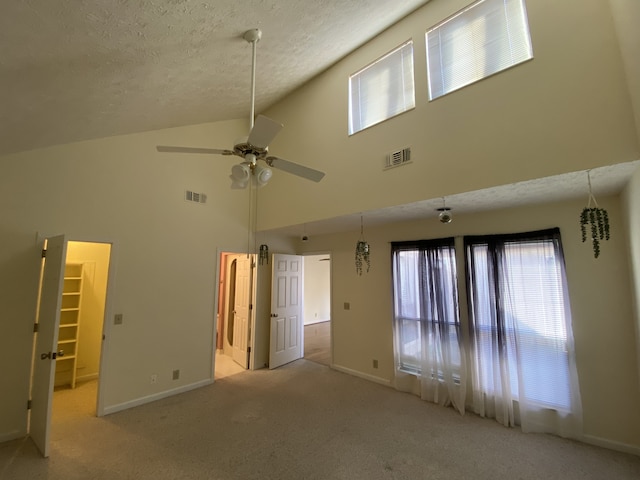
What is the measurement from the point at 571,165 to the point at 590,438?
2.83 metres

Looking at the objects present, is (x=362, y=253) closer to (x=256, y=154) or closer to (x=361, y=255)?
(x=361, y=255)

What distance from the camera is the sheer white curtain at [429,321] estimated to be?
12.0ft

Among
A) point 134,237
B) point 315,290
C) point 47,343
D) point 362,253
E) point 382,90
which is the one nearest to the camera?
point 47,343

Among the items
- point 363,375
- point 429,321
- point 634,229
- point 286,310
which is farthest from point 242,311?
point 634,229

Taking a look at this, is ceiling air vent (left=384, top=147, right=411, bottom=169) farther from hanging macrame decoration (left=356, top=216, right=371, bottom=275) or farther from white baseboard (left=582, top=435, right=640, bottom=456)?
white baseboard (left=582, top=435, right=640, bottom=456)

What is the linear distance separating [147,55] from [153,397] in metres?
4.05

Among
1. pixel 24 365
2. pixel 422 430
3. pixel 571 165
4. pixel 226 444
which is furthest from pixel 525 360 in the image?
pixel 24 365

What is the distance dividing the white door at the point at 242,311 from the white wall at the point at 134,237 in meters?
0.70

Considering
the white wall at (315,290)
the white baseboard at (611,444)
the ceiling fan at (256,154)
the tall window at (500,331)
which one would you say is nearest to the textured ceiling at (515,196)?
the tall window at (500,331)

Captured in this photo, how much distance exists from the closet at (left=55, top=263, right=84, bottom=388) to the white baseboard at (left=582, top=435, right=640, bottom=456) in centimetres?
661

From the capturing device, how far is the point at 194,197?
4355 millimetres

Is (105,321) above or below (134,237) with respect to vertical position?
below

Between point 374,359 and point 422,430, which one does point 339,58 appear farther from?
point 422,430

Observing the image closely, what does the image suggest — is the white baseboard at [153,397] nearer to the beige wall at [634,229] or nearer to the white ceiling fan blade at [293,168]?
the white ceiling fan blade at [293,168]
